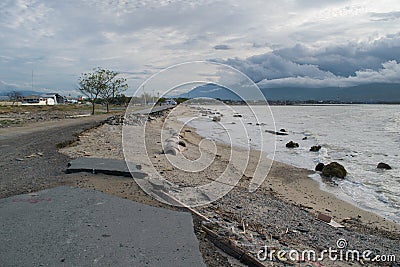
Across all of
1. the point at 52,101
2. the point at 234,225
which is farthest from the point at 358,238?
the point at 52,101

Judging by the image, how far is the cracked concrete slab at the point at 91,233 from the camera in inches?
158

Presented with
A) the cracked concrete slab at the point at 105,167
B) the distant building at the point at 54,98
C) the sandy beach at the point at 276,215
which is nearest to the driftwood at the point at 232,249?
the sandy beach at the point at 276,215

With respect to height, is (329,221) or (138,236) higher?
(138,236)

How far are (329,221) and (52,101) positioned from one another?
114484 millimetres

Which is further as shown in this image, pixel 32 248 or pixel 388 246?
pixel 388 246

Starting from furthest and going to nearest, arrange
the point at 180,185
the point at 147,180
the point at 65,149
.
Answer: the point at 65,149, the point at 180,185, the point at 147,180

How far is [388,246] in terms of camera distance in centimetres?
617

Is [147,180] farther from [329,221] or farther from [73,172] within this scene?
[329,221]

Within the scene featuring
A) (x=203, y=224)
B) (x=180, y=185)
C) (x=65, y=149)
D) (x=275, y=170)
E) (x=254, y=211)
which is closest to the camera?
(x=203, y=224)
